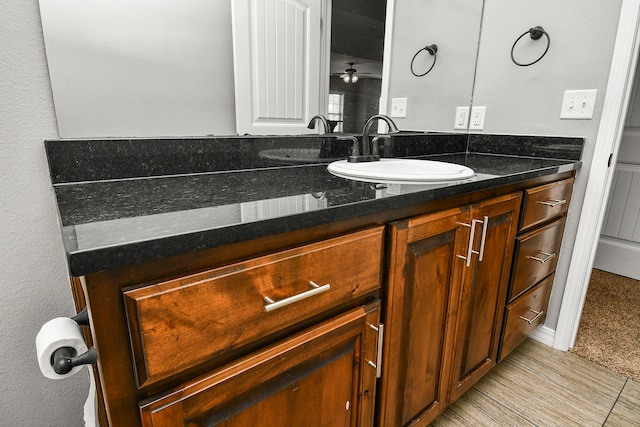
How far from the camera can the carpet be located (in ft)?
5.04

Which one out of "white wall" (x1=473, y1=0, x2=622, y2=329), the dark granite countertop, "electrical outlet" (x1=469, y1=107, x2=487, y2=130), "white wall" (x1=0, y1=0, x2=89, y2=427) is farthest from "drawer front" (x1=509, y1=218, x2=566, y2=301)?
"white wall" (x1=0, y1=0, x2=89, y2=427)

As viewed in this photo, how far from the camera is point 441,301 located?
3.05 feet

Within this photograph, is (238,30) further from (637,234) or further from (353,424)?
(637,234)

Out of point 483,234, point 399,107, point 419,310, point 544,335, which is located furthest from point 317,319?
point 544,335

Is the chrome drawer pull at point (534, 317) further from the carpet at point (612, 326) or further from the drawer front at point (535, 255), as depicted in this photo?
the carpet at point (612, 326)

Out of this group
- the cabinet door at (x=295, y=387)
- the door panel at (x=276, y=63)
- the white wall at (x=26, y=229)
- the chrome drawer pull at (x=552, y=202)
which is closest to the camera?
the cabinet door at (x=295, y=387)

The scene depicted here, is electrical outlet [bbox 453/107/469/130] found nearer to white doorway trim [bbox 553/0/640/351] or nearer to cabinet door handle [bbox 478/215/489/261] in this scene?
white doorway trim [bbox 553/0/640/351]

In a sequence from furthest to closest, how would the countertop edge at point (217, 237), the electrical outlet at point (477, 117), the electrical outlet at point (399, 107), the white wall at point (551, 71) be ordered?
the electrical outlet at point (477, 117) → the electrical outlet at point (399, 107) → the white wall at point (551, 71) → the countertop edge at point (217, 237)

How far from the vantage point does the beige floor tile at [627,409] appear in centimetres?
122

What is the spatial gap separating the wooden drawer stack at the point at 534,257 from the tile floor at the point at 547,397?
153mm

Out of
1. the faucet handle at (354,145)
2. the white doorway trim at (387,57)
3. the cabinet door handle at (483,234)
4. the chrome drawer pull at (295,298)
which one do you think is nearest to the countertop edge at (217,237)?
the chrome drawer pull at (295,298)

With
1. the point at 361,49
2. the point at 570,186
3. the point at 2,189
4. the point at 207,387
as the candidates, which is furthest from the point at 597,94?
the point at 2,189

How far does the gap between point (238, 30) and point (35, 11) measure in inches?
17.4

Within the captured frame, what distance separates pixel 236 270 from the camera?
506mm
